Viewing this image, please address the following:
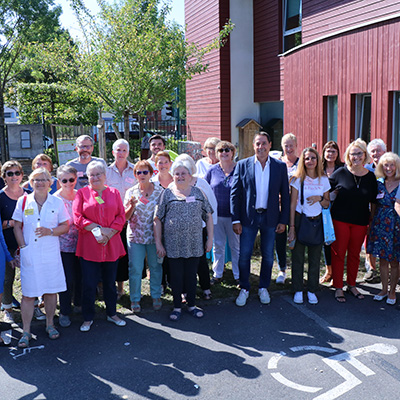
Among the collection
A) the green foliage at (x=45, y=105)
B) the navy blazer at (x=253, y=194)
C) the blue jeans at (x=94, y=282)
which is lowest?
the blue jeans at (x=94, y=282)

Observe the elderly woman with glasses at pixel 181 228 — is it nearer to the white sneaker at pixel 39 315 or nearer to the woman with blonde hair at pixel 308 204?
the woman with blonde hair at pixel 308 204

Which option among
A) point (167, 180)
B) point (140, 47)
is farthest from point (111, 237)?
point (140, 47)

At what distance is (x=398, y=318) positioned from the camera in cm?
532

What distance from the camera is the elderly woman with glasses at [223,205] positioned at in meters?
6.16

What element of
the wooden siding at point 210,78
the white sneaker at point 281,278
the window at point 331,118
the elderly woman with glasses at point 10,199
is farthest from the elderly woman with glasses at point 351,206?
the wooden siding at point 210,78

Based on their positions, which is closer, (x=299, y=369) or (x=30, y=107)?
(x=299, y=369)

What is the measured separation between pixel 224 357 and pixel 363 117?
6.46 meters

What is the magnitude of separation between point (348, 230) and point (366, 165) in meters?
1.12

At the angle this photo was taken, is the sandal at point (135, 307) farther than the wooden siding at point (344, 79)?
No

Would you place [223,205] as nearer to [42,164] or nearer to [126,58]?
[42,164]

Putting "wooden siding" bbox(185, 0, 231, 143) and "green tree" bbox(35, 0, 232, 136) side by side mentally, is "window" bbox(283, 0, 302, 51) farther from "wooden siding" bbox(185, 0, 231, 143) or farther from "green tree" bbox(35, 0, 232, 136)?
"green tree" bbox(35, 0, 232, 136)

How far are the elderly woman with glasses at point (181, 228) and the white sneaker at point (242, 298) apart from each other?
1.79ft

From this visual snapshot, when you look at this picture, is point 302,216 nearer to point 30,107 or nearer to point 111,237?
point 111,237

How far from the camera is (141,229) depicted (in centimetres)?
550
